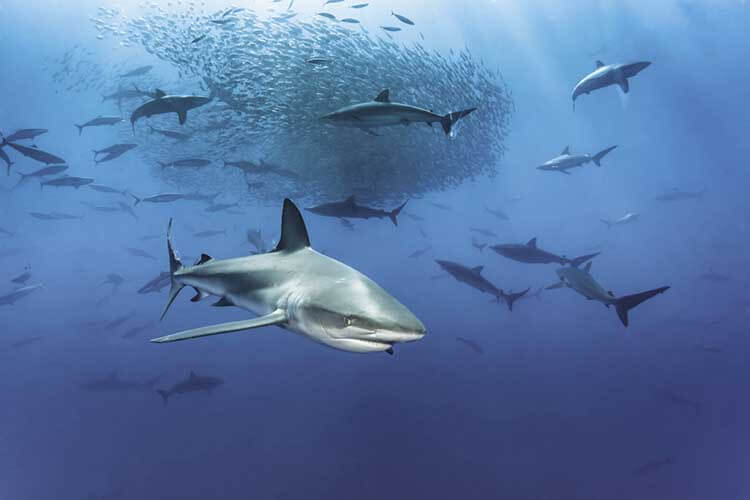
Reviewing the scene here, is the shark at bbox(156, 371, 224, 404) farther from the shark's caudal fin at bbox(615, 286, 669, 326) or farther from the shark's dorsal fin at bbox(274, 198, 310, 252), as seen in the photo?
the shark's caudal fin at bbox(615, 286, 669, 326)

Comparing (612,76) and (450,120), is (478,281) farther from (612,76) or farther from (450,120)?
(612,76)

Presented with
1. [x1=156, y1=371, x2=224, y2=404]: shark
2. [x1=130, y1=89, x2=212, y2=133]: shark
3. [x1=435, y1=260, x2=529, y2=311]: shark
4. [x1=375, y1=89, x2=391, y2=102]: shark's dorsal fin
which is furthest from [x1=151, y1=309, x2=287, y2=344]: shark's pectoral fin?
[x1=156, y1=371, x2=224, y2=404]: shark

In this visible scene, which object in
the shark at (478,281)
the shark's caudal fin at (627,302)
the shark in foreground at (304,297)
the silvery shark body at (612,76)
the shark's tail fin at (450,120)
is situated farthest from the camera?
the shark at (478,281)

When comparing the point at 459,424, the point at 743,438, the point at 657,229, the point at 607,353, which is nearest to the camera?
the point at 459,424

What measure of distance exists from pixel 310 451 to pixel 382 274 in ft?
49.5

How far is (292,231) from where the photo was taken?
2.95 m

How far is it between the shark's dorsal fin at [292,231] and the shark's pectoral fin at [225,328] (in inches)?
31.3

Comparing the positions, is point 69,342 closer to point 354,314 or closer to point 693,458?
point 354,314

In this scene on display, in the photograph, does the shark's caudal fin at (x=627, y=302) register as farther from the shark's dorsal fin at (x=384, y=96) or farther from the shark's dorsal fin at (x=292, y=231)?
the shark's dorsal fin at (x=384, y=96)

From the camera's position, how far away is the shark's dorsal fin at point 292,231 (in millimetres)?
2902

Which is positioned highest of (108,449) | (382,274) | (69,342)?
(108,449)

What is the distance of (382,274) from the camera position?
22.0m

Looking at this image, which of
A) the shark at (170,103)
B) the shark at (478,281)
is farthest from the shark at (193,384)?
the shark at (478,281)

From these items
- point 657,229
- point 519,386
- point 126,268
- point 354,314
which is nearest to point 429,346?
point 519,386
